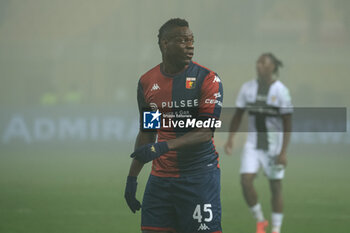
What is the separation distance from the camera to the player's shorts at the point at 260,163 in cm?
722

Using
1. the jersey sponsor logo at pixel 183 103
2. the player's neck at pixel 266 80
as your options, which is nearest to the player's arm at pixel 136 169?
the jersey sponsor logo at pixel 183 103

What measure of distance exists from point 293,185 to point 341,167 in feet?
14.7

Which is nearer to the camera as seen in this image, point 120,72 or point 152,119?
point 152,119

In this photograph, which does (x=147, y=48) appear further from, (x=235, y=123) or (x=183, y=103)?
(x=183, y=103)

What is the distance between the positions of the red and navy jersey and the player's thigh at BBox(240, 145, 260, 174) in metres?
3.16

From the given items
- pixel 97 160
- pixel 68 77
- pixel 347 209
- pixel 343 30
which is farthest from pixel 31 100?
pixel 347 209

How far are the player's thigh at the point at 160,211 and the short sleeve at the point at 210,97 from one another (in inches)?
20.9

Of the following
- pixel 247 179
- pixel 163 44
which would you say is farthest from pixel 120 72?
pixel 163 44

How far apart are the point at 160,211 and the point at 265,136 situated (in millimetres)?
3482

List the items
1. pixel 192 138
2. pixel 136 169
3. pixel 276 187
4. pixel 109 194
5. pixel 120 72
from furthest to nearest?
1. pixel 120 72
2. pixel 109 194
3. pixel 276 187
4. pixel 136 169
5. pixel 192 138

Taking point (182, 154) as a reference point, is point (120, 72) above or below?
above

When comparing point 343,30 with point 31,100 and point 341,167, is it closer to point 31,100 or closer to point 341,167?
point 341,167

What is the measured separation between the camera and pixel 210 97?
3.94 m

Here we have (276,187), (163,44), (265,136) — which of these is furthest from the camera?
(265,136)
